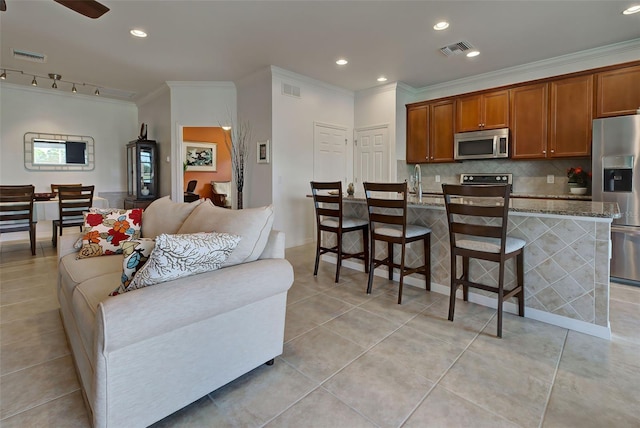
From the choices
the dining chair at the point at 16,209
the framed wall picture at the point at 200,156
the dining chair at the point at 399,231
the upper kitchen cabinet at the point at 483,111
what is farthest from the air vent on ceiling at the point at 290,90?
the framed wall picture at the point at 200,156

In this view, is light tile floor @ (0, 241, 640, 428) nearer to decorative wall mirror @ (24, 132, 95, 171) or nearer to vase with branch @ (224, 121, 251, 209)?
vase with branch @ (224, 121, 251, 209)

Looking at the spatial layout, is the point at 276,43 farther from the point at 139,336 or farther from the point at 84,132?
the point at 84,132

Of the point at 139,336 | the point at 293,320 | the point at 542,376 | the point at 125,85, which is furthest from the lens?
the point at 125,85

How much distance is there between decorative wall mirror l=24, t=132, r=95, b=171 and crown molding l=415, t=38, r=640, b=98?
6753mm

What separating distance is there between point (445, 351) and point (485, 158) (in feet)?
12.0

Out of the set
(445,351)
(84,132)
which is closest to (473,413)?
(445,351)

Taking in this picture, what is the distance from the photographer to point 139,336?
4.15ft

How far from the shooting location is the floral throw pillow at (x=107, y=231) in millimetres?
2508

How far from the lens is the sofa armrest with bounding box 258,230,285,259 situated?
192 centimetres

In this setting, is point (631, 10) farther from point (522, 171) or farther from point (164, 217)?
point (164, 217)

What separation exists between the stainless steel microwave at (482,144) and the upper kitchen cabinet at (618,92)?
1044 millimetres

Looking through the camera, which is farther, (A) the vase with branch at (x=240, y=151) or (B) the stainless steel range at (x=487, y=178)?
(A) the vase with branch at (x=240, y=151)

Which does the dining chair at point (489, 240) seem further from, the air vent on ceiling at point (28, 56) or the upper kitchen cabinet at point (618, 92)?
the air vent on ceiling at point (28, 56)

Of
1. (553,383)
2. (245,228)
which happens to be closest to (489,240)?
(553,383)
